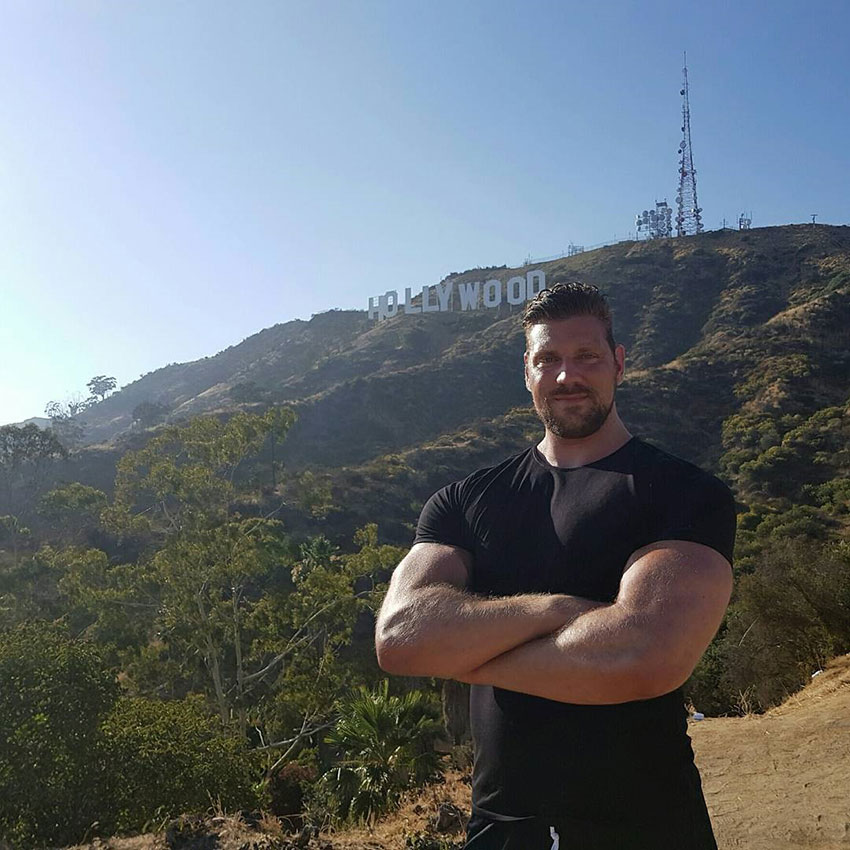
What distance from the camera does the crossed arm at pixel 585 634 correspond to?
168 centimetres

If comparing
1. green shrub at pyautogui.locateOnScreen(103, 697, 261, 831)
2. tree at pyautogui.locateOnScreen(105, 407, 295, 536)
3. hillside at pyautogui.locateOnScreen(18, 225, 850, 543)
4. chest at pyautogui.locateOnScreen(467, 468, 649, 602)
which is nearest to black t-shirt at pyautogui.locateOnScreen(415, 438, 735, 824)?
chest at pyautogui.locateOnScreen(467, 468, 649, 602)

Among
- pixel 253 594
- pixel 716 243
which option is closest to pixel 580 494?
pixel 253 594

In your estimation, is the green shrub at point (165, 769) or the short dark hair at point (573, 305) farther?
the green shrub at point (165, 769)

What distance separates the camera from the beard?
87.2 inches

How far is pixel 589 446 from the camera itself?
221cm

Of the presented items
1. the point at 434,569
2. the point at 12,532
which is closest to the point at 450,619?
the point at 434,569

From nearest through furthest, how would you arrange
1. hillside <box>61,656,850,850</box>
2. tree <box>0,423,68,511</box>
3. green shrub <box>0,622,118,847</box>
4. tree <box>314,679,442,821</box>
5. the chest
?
the chest, hillside <box>61,656,850,850</box>, green shrub <box>0,622,118,847</box>, tree <box>314,679,442,821</box>, tree <box>0,423,68,511</box>

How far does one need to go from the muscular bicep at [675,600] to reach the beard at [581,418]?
48cm

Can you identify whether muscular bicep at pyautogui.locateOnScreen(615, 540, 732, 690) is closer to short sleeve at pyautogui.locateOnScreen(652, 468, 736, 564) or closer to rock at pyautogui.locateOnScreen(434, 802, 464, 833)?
short sleeve at pyautogui.locateOnScreen(652, 468, 736, 564)

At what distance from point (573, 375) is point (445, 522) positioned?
62 centimetres

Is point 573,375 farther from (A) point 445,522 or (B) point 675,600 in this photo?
(B) point 675,600

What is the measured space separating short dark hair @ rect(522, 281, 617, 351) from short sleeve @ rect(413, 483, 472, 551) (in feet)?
2.11

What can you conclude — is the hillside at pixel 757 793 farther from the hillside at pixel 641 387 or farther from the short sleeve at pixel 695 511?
the hillside at pixel 641 387

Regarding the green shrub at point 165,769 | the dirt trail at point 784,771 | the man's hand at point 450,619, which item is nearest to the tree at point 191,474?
the green shrub at point 165,769
